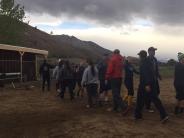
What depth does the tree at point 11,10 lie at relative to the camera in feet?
142

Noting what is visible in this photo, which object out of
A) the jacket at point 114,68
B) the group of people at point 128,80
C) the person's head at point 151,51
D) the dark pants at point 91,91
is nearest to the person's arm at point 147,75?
the group of people at point 128,80

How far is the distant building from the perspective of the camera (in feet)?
97.6

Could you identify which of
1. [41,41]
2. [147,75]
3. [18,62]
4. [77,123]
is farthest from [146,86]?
[41,41]

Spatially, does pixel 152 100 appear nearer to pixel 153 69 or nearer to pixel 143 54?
pixel 153 69

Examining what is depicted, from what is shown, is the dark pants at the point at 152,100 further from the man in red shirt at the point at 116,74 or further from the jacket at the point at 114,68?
the jacket at the point at 114,68

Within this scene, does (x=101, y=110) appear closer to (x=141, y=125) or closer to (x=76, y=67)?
(x=141, y=125)

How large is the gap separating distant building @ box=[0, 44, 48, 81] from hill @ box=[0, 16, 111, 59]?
474cm

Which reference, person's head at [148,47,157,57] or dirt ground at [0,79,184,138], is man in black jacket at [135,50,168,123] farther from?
person's head at [148,47,157,57]

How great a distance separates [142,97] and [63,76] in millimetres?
6676

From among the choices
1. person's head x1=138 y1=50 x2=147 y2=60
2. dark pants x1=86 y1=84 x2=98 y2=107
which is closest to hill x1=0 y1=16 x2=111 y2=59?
dark pants x1=86 y1=84 x2=98 y2=107

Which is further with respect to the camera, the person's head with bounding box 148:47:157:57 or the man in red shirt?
the man in red shirt

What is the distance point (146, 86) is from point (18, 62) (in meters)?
21.0

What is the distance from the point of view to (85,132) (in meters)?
A: 11.3

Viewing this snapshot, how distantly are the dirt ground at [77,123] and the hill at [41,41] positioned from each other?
43.7ft
